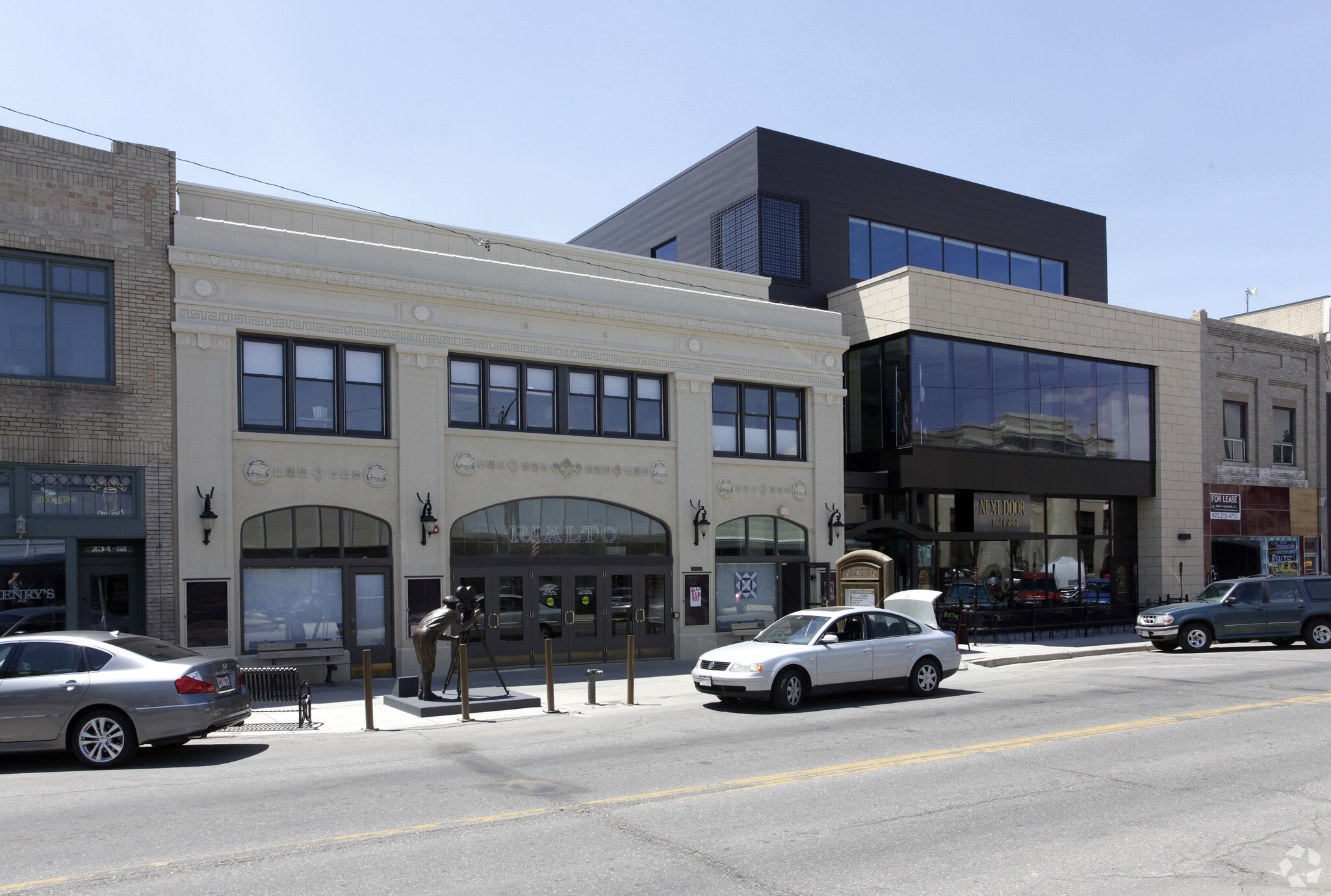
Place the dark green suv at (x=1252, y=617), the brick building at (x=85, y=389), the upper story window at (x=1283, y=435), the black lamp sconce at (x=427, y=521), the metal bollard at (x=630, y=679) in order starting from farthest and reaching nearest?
the upper story window at (x=1283, y=435) → the dark green suv at (x=1252, y=617) → the black lamp sconce at (x=427, y=521) → the brick building at (x=85, y=389) → the metal bollard at (x=630, y=679)

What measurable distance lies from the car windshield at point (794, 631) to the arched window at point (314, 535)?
7791mm

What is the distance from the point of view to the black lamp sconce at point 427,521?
1903 cm

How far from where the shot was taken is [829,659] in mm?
14953

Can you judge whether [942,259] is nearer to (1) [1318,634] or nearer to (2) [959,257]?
(2) [959,257]

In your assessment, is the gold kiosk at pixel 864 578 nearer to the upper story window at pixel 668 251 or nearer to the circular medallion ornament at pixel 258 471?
the circular medallion ornament at pixel 258 471

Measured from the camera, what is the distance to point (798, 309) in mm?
24312

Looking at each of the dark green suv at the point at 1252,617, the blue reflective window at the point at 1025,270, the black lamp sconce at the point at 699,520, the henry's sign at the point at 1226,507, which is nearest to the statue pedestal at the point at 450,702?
the black lamp sconce at the point at 699,520

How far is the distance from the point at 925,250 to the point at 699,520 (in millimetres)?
15179

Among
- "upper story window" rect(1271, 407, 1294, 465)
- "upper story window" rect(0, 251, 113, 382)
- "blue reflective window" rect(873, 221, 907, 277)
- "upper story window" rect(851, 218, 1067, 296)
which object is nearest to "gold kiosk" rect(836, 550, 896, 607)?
"upper story window" rect(851, 218, 1067, 296)

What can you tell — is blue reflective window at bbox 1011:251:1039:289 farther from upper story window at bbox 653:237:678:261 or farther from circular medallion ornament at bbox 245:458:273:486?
circular medallion ornament at bbox 245:458:273:486

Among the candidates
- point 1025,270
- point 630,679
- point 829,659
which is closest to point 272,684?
point 630,679

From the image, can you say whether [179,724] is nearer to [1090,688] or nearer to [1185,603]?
[1090,688]

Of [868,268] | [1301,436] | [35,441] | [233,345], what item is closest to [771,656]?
[233,345]

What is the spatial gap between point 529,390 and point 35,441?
29.0 ft
